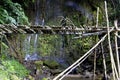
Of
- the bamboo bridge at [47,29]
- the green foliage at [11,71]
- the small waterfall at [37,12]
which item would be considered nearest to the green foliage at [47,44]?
the small waterfall at [37,12]

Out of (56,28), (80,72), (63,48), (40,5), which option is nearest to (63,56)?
(63,48)

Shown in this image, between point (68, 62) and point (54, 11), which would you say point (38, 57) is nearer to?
point (68, 62)

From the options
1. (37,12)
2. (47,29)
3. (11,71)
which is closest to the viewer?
(47,29)

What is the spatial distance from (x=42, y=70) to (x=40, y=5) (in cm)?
438

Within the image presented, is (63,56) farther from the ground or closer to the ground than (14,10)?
closer to the ground

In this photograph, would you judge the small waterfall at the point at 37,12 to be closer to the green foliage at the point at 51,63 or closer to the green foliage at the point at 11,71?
the green foliage at the point at 51,63

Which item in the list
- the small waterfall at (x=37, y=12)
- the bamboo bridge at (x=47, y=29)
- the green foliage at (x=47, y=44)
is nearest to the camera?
the bamboo bridge at (x=47, y=29)

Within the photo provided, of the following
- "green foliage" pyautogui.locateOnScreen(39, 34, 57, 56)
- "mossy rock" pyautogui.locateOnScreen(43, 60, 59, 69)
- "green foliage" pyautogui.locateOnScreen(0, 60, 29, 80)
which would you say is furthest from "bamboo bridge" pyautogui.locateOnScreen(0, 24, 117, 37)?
"green foliage" pyautogui.locateOnScreen(39, 34, 57, 56)

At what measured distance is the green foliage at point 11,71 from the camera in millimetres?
9307

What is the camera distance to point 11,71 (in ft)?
33.3

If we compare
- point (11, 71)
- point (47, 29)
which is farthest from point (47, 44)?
point (47, 29)

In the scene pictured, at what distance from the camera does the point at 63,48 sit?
15594 mm

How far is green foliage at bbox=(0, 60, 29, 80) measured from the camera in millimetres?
9307

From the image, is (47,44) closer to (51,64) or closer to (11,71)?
(51,64)
